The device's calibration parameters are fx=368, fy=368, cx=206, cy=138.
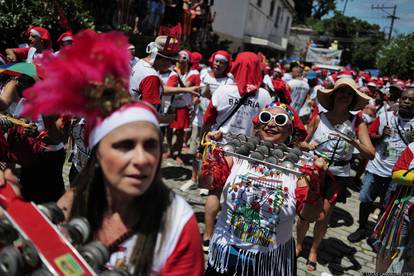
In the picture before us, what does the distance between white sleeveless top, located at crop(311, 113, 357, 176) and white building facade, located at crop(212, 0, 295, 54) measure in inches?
757

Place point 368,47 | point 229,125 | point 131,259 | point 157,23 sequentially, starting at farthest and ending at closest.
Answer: point 368,47, point 157,23, point 229,125, point 131,259

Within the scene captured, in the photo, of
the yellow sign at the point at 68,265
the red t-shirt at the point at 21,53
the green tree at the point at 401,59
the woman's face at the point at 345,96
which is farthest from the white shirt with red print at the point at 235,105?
the green tree at the point at 401,59

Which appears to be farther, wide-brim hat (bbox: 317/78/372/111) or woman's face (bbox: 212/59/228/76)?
woman's face (bbox: 212/59/228/76)

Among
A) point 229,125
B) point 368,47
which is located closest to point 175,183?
point 229,125

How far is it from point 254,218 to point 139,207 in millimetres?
1084

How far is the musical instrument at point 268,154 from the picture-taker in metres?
2.17

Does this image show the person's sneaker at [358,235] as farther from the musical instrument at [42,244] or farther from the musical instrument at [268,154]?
the musical instrument at [42,244]

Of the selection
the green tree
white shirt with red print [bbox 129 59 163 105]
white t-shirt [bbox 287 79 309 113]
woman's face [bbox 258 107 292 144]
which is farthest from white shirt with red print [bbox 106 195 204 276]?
the green tree

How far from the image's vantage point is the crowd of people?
1.46 metres

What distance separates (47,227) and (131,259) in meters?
0.36

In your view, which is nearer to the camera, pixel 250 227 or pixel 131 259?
pixel 131 259

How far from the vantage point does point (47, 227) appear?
4.51 ft

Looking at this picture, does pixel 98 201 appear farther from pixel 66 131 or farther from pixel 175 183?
pixel 175 183

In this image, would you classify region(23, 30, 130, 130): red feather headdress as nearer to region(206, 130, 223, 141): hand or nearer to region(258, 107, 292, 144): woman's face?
region(206, 130, 223, 141): hand
